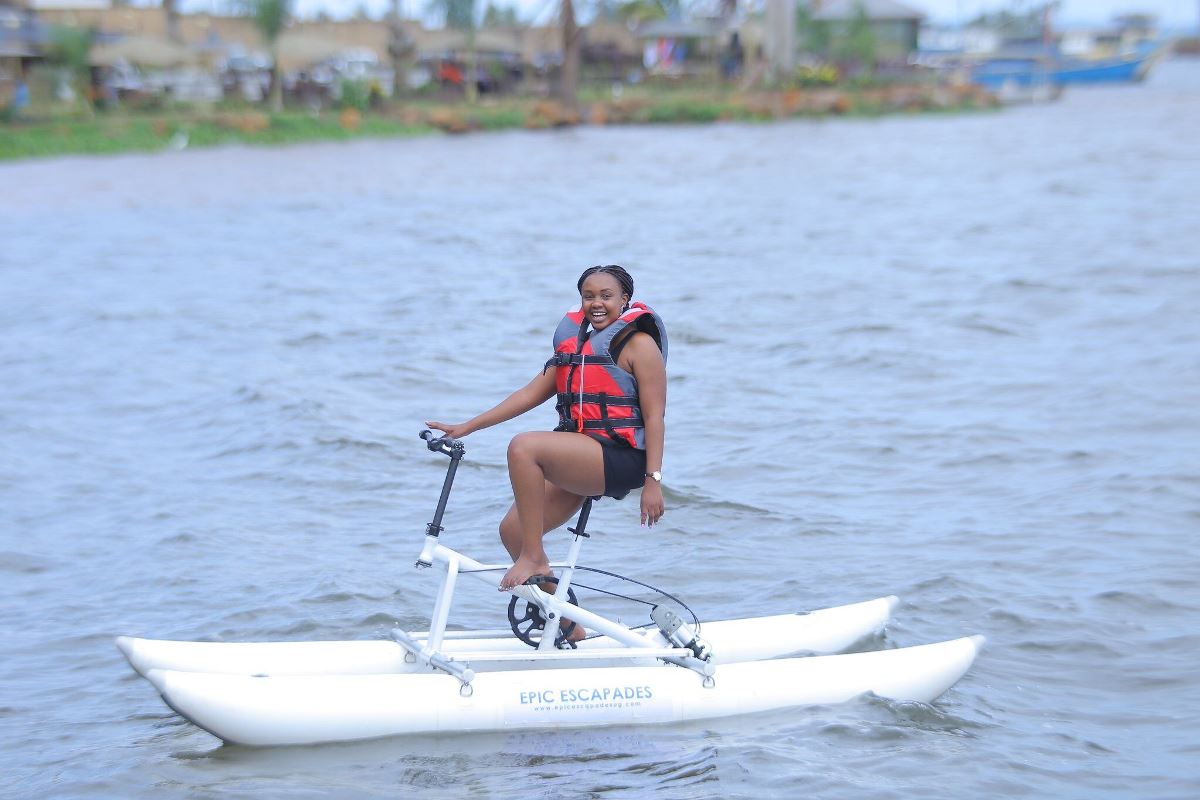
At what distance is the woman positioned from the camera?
5812 mm

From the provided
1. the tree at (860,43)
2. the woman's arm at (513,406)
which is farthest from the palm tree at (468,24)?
→ the woman's arm at (513,406)

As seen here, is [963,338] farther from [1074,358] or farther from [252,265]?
[252,265]

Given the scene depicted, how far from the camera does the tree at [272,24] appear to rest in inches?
1830

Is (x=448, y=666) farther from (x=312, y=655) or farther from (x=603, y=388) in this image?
(x=603, y=388)

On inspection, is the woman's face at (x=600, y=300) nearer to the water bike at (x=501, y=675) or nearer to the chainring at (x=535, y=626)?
the water bike at (x=501, y=675)

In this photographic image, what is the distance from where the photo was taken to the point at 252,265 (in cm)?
2175

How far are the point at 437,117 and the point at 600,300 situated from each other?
39606 mm


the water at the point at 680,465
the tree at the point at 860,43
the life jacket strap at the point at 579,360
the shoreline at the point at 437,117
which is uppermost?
the tree at the point at 860,43

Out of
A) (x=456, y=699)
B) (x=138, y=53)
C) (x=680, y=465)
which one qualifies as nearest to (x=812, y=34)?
(x=138, y=53)

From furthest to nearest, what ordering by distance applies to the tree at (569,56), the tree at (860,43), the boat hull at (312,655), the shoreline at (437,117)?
the tree at (860,43) < the tree at (569,56) < the shoreline at (437,117) < the boat hull at (312,655)

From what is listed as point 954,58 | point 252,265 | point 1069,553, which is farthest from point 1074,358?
point 954,58

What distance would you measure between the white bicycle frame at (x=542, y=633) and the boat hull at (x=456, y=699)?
0.22 feet

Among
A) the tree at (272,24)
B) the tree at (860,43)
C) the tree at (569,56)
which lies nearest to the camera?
the tree at (272,24)

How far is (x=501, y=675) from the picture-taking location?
602cm
